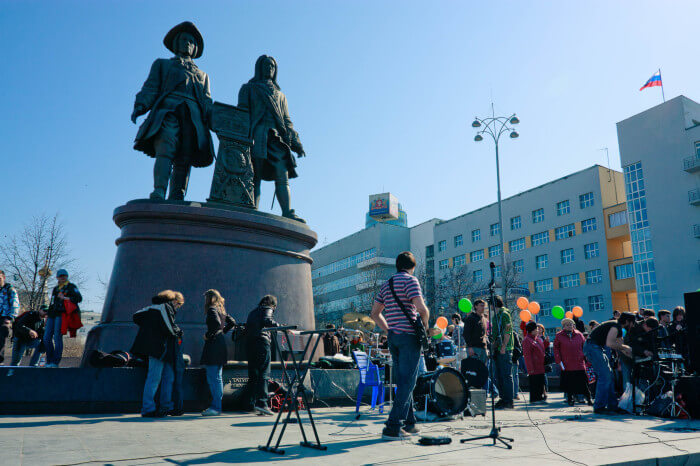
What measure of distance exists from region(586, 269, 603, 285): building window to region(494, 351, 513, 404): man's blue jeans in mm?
47938

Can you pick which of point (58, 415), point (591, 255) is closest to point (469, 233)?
point (591, 255)

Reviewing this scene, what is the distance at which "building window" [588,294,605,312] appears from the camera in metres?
51.4

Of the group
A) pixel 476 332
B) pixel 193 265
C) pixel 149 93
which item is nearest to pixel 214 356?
pixel 193 265

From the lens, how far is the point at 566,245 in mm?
55938

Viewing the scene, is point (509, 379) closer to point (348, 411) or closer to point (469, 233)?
point (348, 411)

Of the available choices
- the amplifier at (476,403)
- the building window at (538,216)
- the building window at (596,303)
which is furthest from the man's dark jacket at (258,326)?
the building window at (538,216)

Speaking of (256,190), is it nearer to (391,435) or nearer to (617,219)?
(391,435)

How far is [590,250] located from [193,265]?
5221cm

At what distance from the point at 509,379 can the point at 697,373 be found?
2767mm

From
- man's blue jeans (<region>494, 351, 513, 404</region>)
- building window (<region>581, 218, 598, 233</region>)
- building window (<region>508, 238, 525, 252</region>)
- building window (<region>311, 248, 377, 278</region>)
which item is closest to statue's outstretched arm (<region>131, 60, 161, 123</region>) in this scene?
man's blue jeans (<region>494, 351, 513, 404</region>)

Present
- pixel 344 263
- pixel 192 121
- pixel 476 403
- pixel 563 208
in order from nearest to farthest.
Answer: pixel 476 403 → pixel 192 121 → pixel 563 208 → pixel 344 263

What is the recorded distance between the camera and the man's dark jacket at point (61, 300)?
838cm

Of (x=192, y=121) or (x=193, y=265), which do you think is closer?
(x=193, y=265)

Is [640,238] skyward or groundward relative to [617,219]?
groundward
